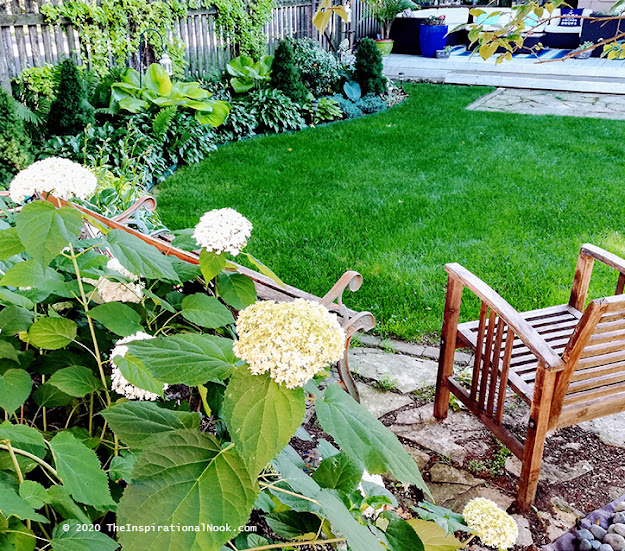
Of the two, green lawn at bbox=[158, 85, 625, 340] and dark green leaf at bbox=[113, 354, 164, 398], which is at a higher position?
dark green leaf at bbox=[113, 354, 164, 398]

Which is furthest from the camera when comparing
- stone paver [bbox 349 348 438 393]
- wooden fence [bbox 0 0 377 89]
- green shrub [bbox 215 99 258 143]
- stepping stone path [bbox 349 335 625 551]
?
green shrub [bbox 215 99 258 143]

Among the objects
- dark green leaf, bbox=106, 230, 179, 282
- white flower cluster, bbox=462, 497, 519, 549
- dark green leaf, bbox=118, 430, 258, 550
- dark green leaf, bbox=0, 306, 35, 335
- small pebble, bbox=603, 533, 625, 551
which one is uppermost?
dark green leaf, bbox=106, 230, 179, 282

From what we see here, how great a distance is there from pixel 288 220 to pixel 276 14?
6209 millimetres

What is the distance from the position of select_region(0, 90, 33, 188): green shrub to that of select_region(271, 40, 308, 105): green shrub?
417cm

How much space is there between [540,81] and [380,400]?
32.4ft

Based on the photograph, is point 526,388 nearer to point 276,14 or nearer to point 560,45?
point 276,14

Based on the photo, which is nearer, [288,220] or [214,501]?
[214,501]

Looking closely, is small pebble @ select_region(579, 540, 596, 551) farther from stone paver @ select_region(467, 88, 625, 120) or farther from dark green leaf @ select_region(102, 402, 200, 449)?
stone paver @ select_region(467, 88, 625, 120)

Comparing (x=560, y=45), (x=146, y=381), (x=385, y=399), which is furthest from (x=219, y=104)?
(x=560, y=45)

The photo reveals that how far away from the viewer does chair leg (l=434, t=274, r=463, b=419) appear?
263cm

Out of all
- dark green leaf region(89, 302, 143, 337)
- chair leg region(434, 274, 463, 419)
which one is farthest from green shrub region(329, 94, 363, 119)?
dark green leaf region(89, 302, 143, 337)

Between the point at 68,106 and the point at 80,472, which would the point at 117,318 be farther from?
the point at 68,106

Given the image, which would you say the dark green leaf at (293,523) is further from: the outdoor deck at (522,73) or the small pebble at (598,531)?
the outdoor deck at (522,73)

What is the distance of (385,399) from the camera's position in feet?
9.85
